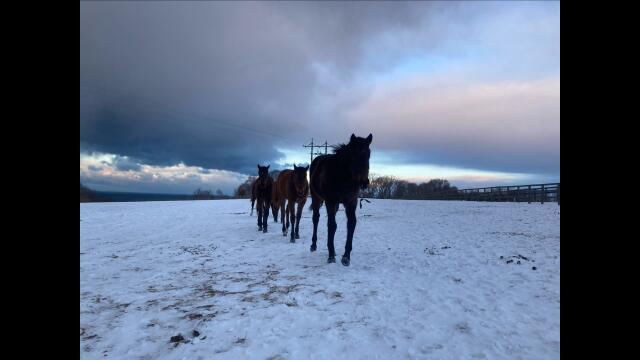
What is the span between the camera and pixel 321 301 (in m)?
5.12

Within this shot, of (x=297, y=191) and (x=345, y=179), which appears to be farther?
(x=297, y=191)

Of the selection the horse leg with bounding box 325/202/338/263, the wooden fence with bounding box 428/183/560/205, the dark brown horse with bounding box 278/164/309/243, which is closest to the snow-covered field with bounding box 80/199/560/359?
the horse leg with bounding box 325/202/338/263

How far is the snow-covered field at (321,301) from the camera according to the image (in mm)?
3766

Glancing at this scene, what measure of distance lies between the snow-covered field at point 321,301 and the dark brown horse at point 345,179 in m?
0.82

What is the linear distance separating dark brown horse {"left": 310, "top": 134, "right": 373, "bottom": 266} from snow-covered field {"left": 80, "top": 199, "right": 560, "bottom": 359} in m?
0.82

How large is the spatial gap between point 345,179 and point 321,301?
310 centimetres

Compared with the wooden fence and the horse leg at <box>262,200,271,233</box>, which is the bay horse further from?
the wooden fence

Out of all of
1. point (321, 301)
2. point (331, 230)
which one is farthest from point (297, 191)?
point (321, 301)

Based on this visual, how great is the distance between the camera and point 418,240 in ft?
35.2

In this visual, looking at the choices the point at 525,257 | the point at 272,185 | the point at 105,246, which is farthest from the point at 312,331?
the point at 272,185

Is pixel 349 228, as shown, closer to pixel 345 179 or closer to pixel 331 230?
pixel 331 230

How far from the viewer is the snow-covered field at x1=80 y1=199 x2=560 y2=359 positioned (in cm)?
377
